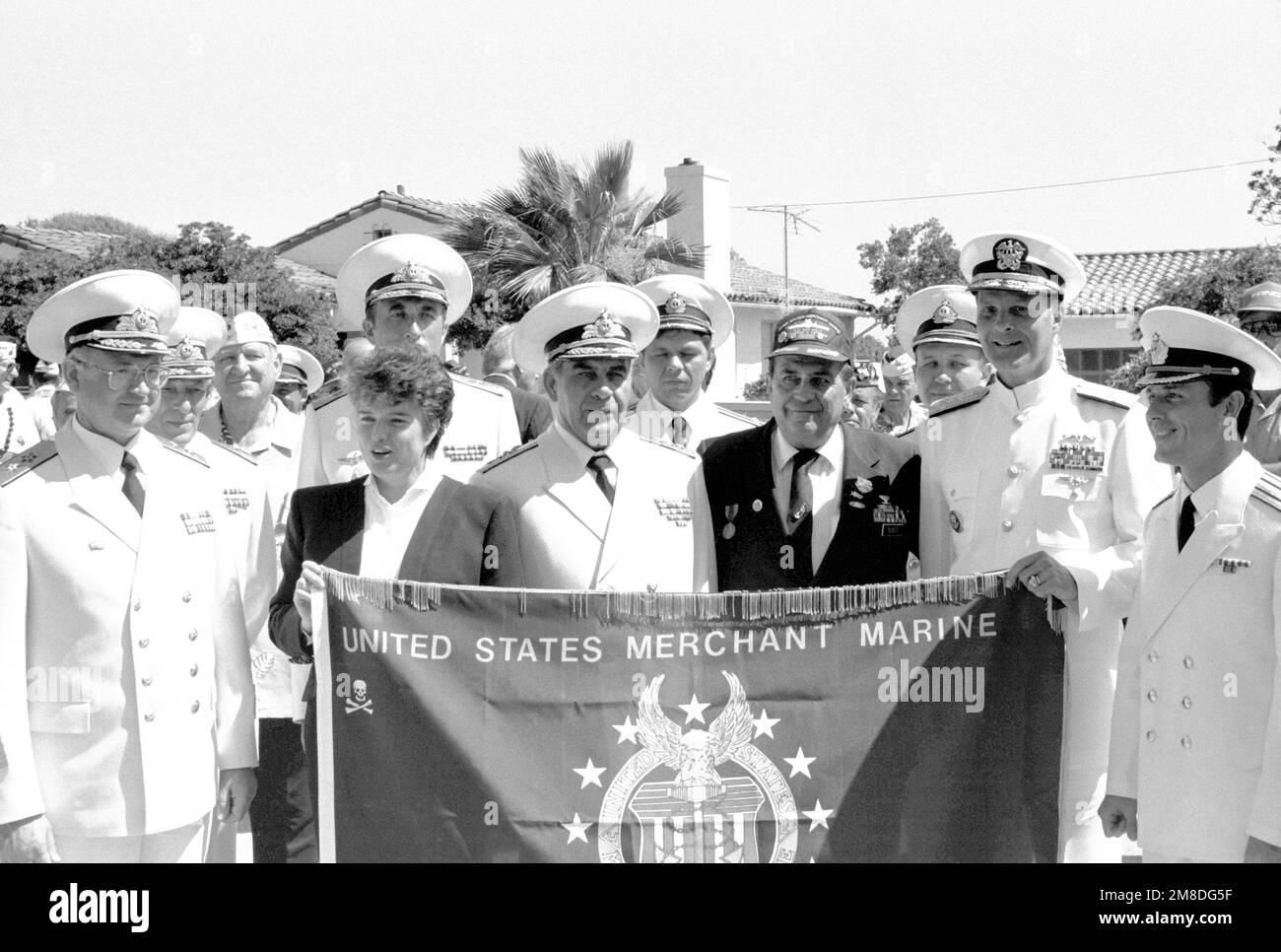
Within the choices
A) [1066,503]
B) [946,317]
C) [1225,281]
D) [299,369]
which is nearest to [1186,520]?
[1066,503]

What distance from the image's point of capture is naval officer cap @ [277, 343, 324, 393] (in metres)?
9.67

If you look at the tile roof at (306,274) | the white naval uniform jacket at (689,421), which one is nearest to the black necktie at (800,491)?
the white naval uniform jacket at (689,421)

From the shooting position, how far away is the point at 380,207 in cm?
4672

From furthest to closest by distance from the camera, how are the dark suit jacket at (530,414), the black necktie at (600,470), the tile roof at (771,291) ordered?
the tile roof at (771,291) < the dark suit jacket at (530,414) < the black necktie at (600,470)

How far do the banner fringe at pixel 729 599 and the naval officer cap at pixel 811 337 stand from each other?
836 millimetres

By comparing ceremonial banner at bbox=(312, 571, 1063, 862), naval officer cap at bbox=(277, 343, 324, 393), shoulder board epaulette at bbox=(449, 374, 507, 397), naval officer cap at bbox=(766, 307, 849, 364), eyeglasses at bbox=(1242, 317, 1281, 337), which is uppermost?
naval officer cap at bbox=(277, 343, 324, 393)

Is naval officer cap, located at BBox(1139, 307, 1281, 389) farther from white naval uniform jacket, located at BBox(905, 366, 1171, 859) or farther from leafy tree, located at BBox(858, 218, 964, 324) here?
leafy tree, located at BBox(858, 218, 964, 324)

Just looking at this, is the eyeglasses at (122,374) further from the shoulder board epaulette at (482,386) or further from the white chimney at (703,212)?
the white chimney at (703,212)

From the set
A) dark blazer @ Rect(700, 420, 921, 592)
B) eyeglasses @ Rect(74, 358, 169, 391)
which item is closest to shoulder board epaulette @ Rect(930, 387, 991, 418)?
dark blazer @ Rect(700, 420, 921, 592)

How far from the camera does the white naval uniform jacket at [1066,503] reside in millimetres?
4680

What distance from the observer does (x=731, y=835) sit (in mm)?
4230

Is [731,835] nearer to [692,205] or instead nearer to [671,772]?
[671,772]

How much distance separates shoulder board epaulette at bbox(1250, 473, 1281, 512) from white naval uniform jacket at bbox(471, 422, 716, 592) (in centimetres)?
170

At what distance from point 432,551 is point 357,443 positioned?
127 centimetres
